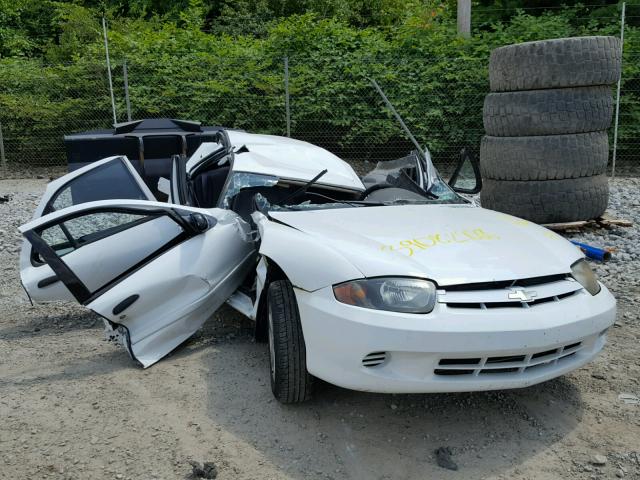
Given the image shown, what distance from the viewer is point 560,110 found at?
6742mm

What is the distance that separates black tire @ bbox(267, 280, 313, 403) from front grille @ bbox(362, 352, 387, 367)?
0.43 metres

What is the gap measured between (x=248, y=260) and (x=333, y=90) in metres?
8.20

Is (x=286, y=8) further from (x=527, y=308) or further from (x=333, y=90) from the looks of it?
(x=527, y=308)

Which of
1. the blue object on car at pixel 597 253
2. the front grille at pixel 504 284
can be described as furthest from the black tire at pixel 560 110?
the front grille at pixel 504 284

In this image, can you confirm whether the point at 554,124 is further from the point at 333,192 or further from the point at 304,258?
the point at 304,258

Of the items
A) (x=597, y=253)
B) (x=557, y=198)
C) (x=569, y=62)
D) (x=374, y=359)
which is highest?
(x=569, y=62)

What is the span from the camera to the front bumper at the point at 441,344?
2.86m

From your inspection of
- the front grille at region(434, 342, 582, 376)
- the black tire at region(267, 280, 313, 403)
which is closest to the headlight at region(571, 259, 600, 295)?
the front grille at region(434, 342, 582, 376)

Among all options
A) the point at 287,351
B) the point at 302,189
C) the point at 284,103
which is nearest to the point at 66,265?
the point at 302,189

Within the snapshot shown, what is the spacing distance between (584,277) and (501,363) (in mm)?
780

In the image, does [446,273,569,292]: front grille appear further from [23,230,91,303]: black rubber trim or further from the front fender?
[23,230,91,303]: black rubber trim

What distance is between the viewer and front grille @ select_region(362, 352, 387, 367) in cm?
294

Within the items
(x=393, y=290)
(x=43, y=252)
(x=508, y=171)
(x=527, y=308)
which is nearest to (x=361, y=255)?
(x=393, y=290)

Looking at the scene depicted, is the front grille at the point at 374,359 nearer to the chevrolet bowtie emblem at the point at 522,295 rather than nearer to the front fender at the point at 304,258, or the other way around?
the front fender at the point at 304,258
